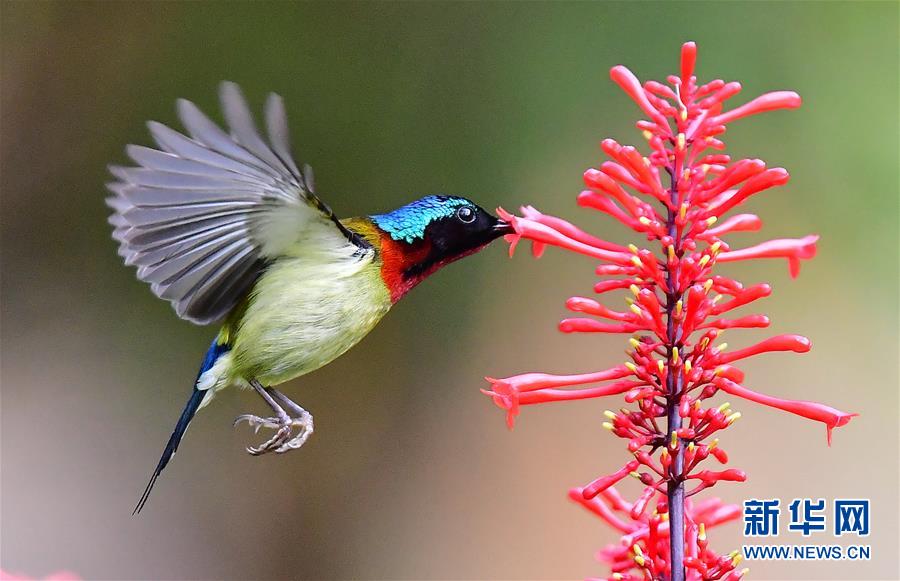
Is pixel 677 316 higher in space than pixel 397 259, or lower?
lower

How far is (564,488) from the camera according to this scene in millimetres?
4164

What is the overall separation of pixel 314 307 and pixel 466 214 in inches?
16.6

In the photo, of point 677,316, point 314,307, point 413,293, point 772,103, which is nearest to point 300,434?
point 314,307

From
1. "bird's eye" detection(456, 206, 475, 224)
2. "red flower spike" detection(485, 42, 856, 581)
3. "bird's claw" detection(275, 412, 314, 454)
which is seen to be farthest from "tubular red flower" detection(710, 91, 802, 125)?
"bird's claw" detection(275, 412, 314, 454)

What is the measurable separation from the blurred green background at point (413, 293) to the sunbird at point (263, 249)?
1.89 meters

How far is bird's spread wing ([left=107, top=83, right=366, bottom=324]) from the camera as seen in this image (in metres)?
1.92

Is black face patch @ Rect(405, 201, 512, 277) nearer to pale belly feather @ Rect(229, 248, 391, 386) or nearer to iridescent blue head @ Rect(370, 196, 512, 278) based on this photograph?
iridescent blue head @ Rect(370, 196, 512, 278)

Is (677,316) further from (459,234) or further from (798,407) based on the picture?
(459,234)

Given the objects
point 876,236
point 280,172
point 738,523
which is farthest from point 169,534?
point 876,236

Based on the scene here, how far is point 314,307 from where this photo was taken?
2.28 meters

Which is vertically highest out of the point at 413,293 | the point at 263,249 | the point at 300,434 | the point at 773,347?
the point at 413,293

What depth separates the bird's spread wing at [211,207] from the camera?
1.92m

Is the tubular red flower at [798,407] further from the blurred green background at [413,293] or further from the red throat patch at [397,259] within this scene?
the blurred green background at [413,293]

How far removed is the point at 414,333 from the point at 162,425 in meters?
1.17
